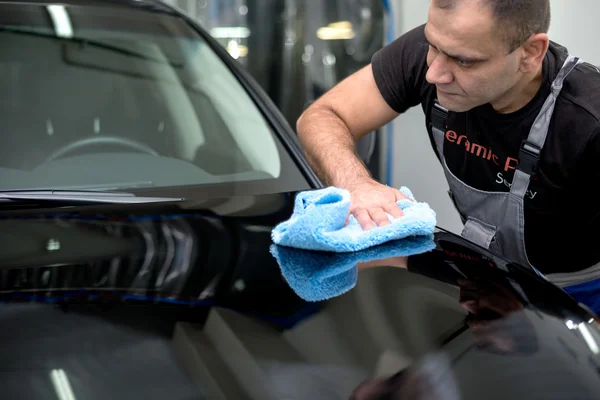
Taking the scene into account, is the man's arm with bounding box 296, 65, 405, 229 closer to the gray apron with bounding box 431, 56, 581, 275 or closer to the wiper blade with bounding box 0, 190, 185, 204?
the gray apron with bounding box 431, 56, 581, 275

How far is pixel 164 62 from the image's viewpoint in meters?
1.79

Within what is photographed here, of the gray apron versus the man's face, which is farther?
the gray apron

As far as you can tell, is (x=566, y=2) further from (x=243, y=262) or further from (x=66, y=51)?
(x=243, y=262)

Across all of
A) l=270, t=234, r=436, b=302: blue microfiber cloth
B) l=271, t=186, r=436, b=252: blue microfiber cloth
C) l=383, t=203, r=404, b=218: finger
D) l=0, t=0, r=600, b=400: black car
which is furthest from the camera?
l=383, t=203, r=404, b=218: finger

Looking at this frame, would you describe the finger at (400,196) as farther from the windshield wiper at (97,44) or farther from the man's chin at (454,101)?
the windshield wiper at (97,44)

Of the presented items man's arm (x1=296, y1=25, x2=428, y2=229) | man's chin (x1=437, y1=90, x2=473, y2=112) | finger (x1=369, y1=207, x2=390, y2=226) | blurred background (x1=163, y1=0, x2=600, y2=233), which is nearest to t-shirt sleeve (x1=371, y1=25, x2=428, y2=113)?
man's arm (x1=296, y1=25, x2=428, y2=229)

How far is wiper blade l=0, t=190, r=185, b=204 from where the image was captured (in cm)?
134

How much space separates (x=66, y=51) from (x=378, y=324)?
43.0 inches

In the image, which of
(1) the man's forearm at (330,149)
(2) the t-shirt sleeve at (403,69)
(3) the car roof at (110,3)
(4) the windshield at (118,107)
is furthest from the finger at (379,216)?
(3) the car roof at (110,3)

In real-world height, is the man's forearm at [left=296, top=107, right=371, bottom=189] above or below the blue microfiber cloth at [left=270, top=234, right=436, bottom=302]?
below

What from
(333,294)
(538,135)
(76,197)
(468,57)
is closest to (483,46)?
(468,57)

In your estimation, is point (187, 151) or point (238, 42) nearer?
point (187, 151)

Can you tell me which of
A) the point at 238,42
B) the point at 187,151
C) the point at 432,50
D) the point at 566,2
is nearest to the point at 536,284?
the point at 432,50

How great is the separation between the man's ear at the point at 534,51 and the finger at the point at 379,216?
44 centimetres
